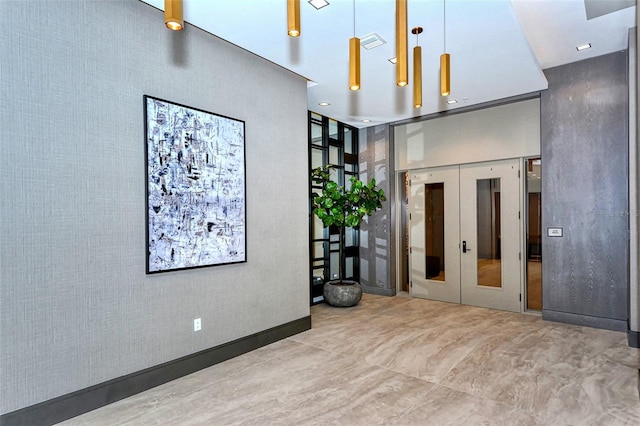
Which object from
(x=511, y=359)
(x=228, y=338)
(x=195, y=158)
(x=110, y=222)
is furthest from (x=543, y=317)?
(x=110, y=222)

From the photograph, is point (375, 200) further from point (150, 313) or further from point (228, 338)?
point (150, 313)

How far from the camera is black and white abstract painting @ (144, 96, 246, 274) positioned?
3.23 m

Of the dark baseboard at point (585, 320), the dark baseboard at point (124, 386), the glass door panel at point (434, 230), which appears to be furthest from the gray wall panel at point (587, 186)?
the dark baseboard at point (124, 386)

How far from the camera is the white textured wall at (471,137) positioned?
554cm

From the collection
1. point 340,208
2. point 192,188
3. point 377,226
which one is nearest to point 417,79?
point 192,188

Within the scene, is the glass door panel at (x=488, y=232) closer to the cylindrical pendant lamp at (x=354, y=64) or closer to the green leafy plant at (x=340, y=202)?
the green leafy plant at (x=340, y=202)

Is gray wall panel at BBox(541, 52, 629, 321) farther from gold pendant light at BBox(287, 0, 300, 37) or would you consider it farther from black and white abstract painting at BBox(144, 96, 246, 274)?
gold pendant light at BBox(287, 0, 300, 37)

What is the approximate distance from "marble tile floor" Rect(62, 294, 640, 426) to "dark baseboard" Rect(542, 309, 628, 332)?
0.14m

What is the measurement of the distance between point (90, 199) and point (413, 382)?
10.4 ft

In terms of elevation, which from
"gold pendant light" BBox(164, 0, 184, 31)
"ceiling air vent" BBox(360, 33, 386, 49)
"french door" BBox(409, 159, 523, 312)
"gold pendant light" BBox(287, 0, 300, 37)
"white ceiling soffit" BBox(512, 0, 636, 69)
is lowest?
"french door" BBox(409, 159, 523, 312)

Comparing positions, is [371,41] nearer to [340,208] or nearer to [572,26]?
[572,26]

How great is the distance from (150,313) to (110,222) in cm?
88

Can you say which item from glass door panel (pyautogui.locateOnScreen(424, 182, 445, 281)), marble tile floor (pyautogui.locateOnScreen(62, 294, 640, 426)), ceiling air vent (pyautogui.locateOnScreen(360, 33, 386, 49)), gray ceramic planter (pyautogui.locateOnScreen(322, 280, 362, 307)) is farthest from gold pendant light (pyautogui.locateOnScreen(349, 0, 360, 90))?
→ glass door panel (pyautogui.locateOnScreen(424, 182, 445, 281))

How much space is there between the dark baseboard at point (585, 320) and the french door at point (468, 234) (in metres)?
0.54
